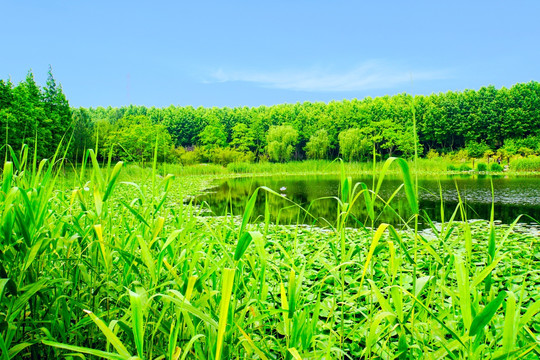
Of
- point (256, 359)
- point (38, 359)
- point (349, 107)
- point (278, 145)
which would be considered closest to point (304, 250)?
point (256, 359)

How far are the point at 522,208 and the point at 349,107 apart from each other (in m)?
27.5

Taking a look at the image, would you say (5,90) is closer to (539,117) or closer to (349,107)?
(349,107)

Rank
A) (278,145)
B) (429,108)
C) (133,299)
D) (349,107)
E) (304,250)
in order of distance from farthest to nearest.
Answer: (349,107) → (429,108) → (278,145) → (304,250) → (133,299)

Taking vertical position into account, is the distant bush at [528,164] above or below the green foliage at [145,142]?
below

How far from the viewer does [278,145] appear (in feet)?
78.7

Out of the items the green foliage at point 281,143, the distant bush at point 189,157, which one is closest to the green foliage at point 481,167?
the green foliage at point 281,143

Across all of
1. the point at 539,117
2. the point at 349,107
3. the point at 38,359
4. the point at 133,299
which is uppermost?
the point at 349,107

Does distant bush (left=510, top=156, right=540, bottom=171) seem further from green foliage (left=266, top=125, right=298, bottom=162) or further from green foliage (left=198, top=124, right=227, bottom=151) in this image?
green foliage (left=198, top=124, right=227, bottom=151)

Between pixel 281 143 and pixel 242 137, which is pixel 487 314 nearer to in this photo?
pixel 281 143

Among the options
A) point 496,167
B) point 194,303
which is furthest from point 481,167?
point 194,303

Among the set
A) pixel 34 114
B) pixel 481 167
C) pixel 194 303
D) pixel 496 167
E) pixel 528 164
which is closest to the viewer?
pixel 194 303

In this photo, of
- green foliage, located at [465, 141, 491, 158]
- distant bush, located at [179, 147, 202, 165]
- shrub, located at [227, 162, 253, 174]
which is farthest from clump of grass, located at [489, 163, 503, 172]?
distant bush, located at [179, 147, 202, 165]

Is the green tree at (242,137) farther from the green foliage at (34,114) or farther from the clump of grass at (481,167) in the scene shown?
the clump of grass at (481,167)

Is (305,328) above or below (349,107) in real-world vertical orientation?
below
